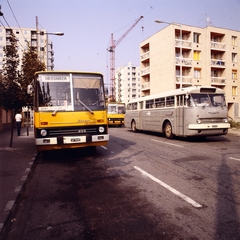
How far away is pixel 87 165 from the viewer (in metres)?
7.38

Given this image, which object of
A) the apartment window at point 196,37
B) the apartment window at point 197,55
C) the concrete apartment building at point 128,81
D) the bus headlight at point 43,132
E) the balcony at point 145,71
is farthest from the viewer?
the concrete apartment building at point 128,81

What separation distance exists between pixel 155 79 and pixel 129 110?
70.7 ft

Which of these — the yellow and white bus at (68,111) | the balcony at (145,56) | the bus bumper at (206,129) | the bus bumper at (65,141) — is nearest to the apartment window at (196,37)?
the balcony at (145,56)

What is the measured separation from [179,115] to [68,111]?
7.03m

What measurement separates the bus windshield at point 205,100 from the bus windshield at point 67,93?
18.6 ft

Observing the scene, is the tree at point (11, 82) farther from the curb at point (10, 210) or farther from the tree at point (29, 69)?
the curb at point (10, 210)

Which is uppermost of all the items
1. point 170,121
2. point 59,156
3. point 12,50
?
point 12,50

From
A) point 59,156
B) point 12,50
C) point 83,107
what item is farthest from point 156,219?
point 12,50

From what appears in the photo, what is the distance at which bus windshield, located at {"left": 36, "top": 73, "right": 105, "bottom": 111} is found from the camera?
7.89 m

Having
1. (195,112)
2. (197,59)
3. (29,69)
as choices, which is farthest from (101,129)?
(197,59)

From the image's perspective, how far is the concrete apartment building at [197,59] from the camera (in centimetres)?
3684

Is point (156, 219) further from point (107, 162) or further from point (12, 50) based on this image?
point (12, 50)

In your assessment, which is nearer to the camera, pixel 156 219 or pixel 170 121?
pixel 156 219

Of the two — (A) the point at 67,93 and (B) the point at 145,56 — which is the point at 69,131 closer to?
(A) the point at 67,93
